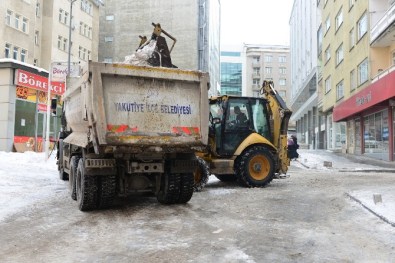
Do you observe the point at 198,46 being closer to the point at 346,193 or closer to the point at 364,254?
the point at 346,193

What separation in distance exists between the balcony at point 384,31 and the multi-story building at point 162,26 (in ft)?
118

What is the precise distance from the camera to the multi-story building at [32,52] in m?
24.9

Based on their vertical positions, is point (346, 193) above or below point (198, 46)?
below

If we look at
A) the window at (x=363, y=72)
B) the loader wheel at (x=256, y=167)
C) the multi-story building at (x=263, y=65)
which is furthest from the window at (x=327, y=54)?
the multi-story building at (x=263, y=65)

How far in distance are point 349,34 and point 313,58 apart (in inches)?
735

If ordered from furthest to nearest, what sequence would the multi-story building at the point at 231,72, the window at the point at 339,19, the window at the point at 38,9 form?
the multi-story building at the point at 231,72 → the window at the point at 38,9 → the window at the point at 339,19

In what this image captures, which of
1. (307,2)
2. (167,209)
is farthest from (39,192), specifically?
(307,2)

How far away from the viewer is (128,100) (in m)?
7.58

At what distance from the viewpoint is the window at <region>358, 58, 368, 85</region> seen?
26.8m

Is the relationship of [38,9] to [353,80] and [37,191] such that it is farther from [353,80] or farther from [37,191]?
[37,191]

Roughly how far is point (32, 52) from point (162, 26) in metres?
28.7

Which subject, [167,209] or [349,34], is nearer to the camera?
[167,209]

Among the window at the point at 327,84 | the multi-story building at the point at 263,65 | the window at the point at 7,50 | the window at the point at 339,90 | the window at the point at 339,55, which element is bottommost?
the window at the point at 339,90

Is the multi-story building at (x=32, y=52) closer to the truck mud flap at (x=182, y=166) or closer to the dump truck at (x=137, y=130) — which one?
the dump truck at (x=137, y=130)
